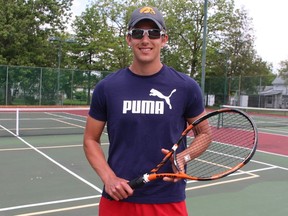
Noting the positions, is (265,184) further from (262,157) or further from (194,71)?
(194,71)

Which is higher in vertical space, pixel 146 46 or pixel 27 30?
pixel 27 30

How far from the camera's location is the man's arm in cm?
190

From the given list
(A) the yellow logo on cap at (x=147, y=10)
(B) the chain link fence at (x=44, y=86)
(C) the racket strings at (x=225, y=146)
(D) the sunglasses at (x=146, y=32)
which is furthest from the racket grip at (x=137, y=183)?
(B) the chain link fence at (x=44, y=86)

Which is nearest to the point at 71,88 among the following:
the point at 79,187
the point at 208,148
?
the point at 79,187

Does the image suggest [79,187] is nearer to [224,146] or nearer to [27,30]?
[224,146]

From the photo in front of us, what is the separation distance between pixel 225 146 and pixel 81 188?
348 cm

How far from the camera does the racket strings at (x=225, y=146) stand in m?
2.30

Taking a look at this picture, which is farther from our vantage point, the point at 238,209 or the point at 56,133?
the point at 56,133

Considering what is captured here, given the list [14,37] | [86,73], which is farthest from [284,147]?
[14,37]

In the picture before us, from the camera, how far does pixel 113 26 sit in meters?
34.0

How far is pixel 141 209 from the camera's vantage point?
1983 millimetres

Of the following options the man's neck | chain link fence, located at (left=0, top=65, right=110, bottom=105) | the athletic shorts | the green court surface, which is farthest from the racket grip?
chain link fence, located at (left=0, top=65, right=110, bottom=105)

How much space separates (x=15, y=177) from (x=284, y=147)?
312 inches

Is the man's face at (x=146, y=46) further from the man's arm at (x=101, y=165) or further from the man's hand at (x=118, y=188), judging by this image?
the man's hand at (x=118, y=188)
